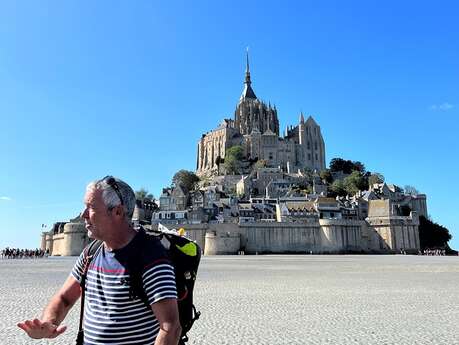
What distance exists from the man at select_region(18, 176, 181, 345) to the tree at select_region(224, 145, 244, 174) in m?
101

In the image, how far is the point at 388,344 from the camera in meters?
6.41

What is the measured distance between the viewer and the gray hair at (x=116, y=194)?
106 inches

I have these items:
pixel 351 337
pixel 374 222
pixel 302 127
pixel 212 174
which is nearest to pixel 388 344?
pixel 351 337

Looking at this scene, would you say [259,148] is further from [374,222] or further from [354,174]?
[374,222]

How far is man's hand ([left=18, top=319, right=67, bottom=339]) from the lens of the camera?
8.59ft

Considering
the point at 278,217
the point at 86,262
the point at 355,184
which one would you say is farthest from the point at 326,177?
the point at 86,262

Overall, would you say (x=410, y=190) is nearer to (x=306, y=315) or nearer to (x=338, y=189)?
(x=338, y=189)

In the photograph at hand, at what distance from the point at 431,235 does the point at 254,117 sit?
56189 millimetres

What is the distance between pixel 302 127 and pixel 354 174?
2479 cm

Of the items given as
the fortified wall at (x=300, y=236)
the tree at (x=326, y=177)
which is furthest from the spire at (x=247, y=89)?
the fortified wall at (x=300, y=236)

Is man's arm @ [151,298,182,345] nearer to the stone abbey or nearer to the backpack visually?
the backpack

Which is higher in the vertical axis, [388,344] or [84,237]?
[84,237]

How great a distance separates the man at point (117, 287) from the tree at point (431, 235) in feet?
262

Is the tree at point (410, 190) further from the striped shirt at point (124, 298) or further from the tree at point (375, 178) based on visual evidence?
the striped shirt at point (124, 298)
